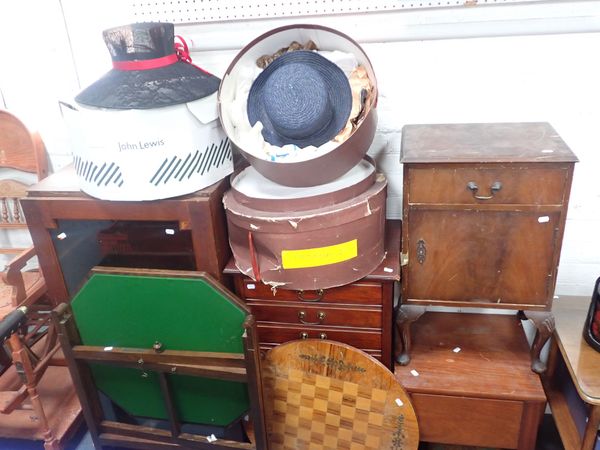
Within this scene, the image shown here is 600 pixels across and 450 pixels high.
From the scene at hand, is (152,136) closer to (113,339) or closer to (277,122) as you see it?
(277,122)

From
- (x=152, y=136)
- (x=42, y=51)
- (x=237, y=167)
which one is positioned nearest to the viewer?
(x=152, y=136)

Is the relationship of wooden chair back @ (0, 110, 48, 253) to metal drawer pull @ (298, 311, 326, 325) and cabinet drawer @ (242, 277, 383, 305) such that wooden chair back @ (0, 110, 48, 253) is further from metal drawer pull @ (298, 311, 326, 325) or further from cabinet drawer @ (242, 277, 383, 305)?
metal drawer pull @ (298, 311, 326, 325)

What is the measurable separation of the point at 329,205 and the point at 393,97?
535mm

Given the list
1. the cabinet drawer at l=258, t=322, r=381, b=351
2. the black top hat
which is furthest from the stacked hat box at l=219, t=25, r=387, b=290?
the cabinet drawer at l=258, t=322, r=381, b=351

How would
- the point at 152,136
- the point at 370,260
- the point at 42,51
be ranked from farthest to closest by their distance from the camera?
the point at 42,51 < the point at 370,260 < the point at 152,136

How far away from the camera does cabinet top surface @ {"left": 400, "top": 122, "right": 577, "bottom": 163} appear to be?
1.35 meters

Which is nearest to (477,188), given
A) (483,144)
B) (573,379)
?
(483,144)

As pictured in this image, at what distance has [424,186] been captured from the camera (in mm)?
1423

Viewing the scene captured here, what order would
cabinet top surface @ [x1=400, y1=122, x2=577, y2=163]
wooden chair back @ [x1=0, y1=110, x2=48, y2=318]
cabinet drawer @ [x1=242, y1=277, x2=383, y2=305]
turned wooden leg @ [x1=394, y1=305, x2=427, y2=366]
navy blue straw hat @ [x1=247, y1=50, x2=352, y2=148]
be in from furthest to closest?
wooden chair back @ [x1=0, y1=110, x2=48, y2=318], turned wooden leg @ [x1=394, y1=305, x2=427, y2=366], cabinet drawer @ [x1=242, y1=277, x2=383, y2=305], navy blue straw hat @ [x1=247, y1=50, x2=352, y2=148], cabinet top surface @ [x1=400, y1=122, x2=577, y2=163]

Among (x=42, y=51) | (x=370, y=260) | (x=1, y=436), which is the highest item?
(x=42, y=51)

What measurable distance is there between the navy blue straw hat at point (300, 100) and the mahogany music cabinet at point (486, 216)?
230 millimetres

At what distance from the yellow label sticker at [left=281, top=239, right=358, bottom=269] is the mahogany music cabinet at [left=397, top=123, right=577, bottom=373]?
167mm

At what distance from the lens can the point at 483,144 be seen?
4.79 feet

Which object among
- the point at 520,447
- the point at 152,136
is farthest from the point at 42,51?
the point at 520,447
